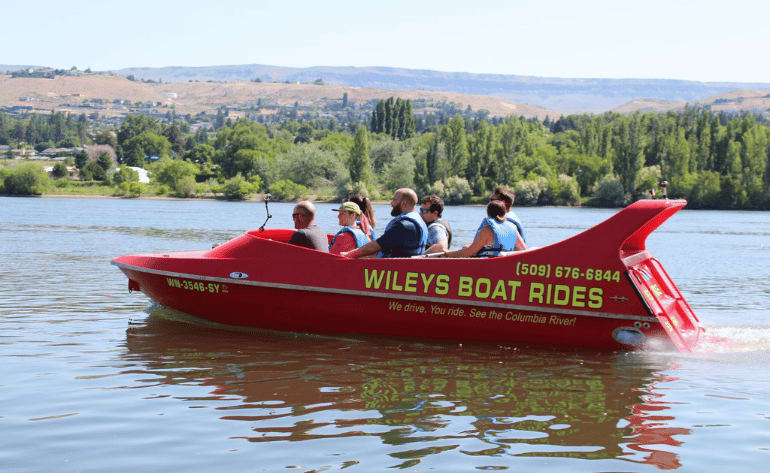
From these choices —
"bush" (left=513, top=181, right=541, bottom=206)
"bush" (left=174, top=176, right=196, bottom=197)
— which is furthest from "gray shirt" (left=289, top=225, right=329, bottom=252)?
"bush" (left=174, top=176, right=196, bottom=197)

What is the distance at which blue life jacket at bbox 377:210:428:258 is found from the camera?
966 centimetres

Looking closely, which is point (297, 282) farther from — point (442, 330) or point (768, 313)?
point (768, 313)

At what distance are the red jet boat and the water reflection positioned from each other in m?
0.24

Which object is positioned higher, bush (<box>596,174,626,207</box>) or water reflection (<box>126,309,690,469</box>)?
Result: water reflection (<box>126,309,690,469</box>)

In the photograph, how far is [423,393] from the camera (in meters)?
7.77

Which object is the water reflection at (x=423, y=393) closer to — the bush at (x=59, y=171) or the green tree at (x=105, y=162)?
the bush at (x=59, y=171)

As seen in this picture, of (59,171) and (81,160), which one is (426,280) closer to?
(59,171)

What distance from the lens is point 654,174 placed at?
8494 cm

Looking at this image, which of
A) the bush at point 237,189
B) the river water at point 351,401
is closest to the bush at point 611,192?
the bush at point 237,189

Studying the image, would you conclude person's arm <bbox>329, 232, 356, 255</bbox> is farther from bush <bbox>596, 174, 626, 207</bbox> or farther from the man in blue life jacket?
bush <bbox>596, 174, 626, 207</bbox>

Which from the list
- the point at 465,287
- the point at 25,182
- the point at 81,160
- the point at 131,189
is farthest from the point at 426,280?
the point at 81,160

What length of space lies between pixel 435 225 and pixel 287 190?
8067cm

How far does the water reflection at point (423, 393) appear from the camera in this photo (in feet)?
20.9

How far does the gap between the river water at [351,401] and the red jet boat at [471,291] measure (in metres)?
0.25
